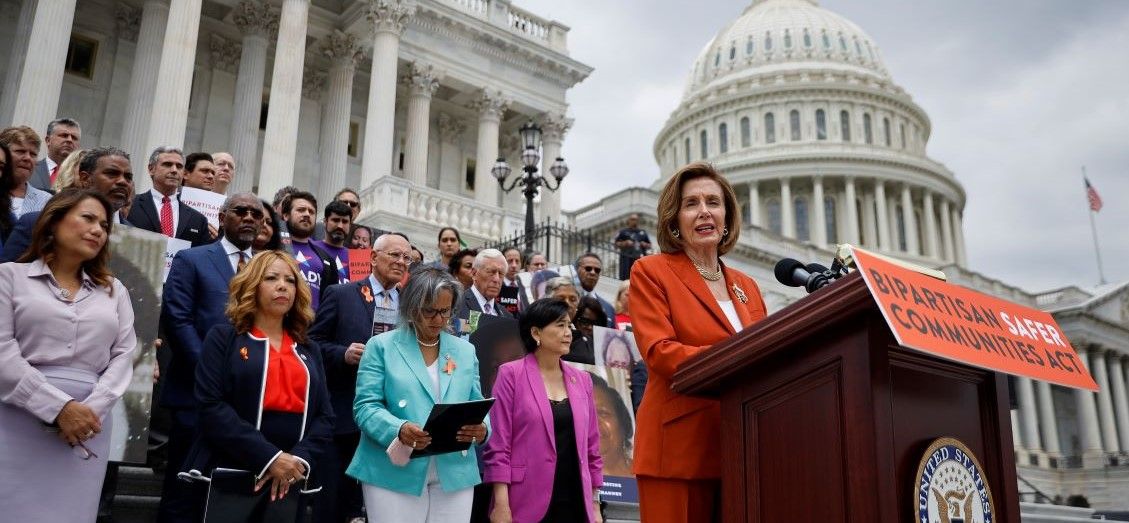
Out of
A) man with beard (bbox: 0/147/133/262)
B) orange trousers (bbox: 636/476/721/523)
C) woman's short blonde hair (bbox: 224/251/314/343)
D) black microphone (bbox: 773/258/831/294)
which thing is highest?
man with beard (bbox: 0/147/133/262)

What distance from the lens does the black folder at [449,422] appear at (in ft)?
14.6

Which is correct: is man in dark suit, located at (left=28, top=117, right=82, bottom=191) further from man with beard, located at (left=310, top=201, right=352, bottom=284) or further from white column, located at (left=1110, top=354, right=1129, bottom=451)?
white column, located at (left=1110, top=354, right=1129, bottom=451)

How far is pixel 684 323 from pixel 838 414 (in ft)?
3.09

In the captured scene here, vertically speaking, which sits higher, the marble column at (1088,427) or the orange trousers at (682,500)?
the marble column at (1088,427)

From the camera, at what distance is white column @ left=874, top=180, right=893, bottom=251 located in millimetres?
77188

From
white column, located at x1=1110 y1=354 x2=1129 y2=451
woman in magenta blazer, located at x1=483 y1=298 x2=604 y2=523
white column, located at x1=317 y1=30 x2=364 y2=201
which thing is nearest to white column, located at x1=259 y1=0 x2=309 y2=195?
white column, located at x1=317 y1=30 x2=364 y2=201

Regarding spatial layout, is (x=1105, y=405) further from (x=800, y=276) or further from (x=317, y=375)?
(x=800, y=276)

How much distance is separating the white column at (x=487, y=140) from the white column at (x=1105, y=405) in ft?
178

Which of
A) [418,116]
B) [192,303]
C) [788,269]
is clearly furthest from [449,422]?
[418,116]

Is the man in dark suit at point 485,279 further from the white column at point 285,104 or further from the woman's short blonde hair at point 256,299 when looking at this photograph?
the white column at point 285,104

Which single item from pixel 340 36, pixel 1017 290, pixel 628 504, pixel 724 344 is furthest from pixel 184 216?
pixel 1017 290

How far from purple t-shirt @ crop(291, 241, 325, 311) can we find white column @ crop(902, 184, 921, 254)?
78477 mm

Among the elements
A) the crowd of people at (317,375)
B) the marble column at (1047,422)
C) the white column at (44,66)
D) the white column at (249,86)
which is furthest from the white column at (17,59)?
the marble column at (1047,422)

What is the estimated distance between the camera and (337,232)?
834 centimetres
